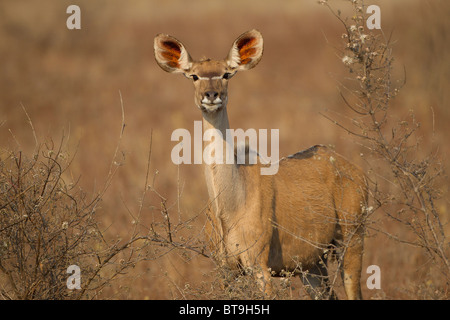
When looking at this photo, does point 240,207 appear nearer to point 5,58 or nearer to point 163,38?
point 163,38

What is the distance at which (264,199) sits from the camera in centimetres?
712

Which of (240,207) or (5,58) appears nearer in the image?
(240,207)

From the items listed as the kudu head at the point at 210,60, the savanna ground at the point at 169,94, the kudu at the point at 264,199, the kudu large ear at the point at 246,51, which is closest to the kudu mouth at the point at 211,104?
the kudu at the point at 264,199

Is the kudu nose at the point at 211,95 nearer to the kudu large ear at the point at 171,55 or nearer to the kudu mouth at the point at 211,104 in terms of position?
the kudu mouth at the point at 211,104

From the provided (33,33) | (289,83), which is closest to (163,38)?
(289,83)

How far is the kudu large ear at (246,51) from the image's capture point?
7188 millimetres

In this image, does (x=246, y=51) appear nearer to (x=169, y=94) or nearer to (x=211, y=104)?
(x=211, y=104)

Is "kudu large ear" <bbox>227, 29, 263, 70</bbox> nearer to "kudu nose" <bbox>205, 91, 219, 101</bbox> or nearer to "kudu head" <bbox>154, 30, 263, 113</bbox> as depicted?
"kudu head" <bbox>154, 30, 263, 113</bbox>

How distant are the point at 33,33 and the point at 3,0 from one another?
251 inches

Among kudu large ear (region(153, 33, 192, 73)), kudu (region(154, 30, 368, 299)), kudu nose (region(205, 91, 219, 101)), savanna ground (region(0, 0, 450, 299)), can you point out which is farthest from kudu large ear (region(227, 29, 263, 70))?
savanna ground (region(0, 0, 450, 299))

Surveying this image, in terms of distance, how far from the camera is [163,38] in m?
7.22

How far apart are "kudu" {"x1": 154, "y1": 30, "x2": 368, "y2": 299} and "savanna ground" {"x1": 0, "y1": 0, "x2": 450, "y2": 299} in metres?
0.78

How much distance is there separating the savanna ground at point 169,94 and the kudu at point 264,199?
0.78 metres

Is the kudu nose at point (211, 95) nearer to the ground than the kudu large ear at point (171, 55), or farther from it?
nearer to the ground
